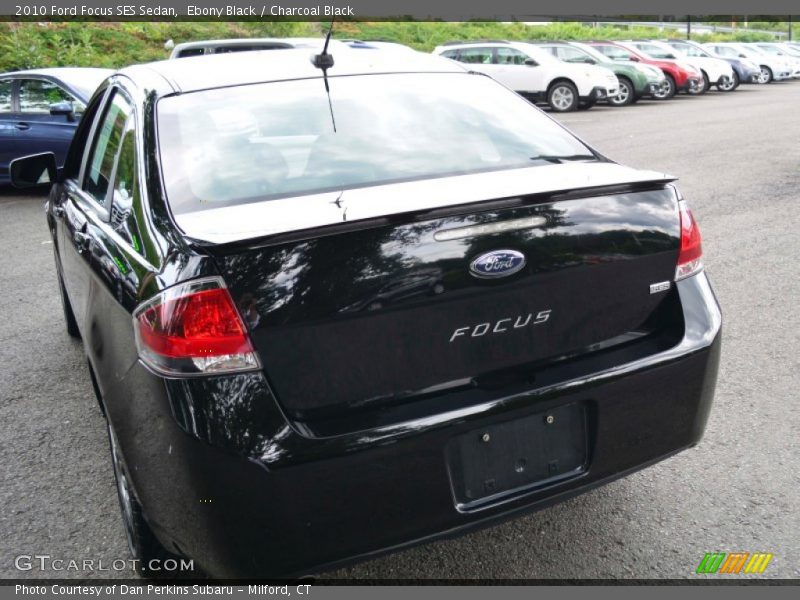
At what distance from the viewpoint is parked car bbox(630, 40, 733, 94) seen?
81.8 feet

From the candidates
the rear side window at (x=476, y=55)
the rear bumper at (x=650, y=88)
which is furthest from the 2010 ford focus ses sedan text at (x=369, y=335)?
the rear bumper at (x=650, y=88)

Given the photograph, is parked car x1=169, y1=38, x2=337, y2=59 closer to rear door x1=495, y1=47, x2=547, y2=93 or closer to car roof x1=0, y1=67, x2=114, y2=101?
car roof x1=0, y1=67, x2=114, y2=101

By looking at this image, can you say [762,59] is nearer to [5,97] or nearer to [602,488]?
[5,97]

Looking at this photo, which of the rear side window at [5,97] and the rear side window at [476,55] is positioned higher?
the rear side window at [5,97]

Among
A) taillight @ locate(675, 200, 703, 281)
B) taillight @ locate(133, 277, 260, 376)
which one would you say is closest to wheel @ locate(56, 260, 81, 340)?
taillight @ locate(133, 277, 260, 376)

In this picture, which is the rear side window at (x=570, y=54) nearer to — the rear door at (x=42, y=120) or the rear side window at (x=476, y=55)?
the rear side window at (x=476, y=55)

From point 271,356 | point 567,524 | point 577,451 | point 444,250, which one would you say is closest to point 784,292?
point 567,524

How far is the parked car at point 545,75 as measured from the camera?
20.3 meters

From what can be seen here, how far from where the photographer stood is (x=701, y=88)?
2477 cm

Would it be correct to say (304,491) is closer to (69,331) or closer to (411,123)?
(411,123)

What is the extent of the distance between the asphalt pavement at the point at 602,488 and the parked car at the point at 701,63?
19490mm

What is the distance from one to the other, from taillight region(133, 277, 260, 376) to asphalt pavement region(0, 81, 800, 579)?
1.02 metres

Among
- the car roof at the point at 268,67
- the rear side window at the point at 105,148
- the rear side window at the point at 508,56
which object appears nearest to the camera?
the car roof at the point at 268,67

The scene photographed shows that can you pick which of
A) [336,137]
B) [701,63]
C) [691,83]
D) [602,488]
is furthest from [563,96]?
[336,137]
